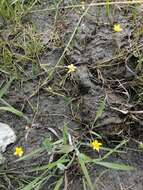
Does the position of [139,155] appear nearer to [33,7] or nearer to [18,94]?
[18,94]

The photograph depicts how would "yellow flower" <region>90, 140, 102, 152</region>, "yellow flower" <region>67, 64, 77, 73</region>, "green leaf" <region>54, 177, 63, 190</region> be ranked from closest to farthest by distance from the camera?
"green leaf" <region>54, 177, 63, 190</region>
"yellow flower" <region>90, 140, 102, 152</region>
"yellow flower" <region>67, 64, 77, 73</region>

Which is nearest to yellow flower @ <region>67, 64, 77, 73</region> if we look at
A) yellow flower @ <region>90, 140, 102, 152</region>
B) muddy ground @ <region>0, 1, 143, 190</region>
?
muddy ground @ <region>0, 1, 143, 190</region>

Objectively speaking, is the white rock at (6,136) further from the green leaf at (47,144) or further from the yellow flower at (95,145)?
the yellow flower at (95,145)

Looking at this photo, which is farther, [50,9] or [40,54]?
[50,9]

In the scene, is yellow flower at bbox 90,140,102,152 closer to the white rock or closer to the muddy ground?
the muddy ground

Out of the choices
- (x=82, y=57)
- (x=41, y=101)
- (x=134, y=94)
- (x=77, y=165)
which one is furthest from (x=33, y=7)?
(x=77, y=165)

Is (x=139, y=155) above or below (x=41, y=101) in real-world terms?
below
